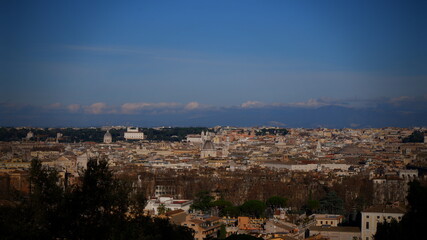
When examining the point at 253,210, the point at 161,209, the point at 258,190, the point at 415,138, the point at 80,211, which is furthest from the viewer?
the point at 415,138

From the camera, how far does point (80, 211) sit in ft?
48.0

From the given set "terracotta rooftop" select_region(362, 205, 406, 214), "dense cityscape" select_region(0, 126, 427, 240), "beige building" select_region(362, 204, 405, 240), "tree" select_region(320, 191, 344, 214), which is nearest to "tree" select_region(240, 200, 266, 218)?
"dense cityscape" select_region(0, 126, 427, 240)

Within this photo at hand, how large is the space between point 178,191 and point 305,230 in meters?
16.0

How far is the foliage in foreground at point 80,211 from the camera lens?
1380 centimetres

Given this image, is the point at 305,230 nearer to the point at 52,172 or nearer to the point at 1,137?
the point at 52,172

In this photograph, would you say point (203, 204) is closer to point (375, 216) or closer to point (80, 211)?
point (375, 216)

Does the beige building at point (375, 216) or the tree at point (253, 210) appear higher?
the beige building at point (375, 216)

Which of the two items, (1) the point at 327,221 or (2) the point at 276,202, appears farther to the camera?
(2) the point at 276,202

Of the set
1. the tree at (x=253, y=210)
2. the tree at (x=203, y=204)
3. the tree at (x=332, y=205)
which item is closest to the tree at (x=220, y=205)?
the tree at (x=203, y=204)

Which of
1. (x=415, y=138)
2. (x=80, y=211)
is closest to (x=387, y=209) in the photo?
(x=80, y=211)

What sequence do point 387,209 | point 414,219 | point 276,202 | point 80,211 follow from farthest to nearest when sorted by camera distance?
1. point 276,202
2. point 387,209
3. point 414,219
4. point 80,211

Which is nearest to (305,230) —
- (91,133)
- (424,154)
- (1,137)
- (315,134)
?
(424,154)

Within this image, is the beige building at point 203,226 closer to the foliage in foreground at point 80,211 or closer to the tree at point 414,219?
the tree at point 414,219

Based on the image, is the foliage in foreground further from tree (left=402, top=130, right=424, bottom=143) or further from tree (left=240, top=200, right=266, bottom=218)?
tree (left=402, top=130, right=424, bottom=143)
